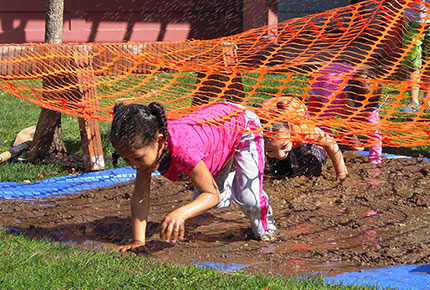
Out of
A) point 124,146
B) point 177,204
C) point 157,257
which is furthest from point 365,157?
point 124,146

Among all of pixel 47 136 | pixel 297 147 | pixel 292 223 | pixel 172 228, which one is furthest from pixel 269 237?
pixel 47 136

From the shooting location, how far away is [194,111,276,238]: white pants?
377cm

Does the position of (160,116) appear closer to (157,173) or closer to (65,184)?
(65,184)

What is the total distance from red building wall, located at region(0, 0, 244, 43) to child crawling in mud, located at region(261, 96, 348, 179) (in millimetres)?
6225

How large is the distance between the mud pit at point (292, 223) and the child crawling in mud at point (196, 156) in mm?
213

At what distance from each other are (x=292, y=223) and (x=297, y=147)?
114 centimetres

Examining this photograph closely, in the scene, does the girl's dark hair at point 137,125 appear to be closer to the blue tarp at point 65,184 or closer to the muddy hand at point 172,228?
the muddy hand at point 172,228

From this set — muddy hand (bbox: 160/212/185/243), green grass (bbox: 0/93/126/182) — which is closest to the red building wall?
green grass (bbox: 0/93/126/182)

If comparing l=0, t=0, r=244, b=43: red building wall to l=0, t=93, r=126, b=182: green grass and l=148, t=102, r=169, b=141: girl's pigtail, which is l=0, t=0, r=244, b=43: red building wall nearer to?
l=0, t=93, r=126, b=182: green grass

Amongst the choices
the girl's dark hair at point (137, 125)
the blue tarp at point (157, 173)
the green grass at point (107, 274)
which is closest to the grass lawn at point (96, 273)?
the green grass at point (107, 274)

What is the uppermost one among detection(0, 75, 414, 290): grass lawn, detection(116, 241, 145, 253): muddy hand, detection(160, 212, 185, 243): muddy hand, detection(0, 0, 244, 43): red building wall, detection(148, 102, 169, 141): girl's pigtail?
detection(148, 102, 169, 141): girl's pigtail

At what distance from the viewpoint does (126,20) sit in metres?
11.1

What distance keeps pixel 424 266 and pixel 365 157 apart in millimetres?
2420

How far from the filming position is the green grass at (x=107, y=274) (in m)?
2.82
